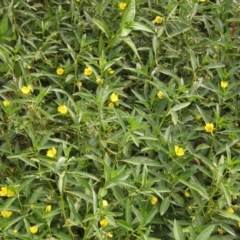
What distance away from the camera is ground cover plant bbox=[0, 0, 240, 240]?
5.55 feet

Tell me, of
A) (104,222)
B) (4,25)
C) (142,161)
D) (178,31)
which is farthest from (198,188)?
(4,25)

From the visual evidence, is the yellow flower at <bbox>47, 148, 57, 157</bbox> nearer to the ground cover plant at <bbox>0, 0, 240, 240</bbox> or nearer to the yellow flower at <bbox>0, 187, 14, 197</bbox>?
the ground cover plant at <bbox>0, 0, 240, 240</bbox>

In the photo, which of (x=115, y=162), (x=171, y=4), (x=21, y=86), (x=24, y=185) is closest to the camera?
(x=24, y=185)

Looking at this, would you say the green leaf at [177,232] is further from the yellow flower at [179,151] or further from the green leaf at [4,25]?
the green leaf at [4,25]

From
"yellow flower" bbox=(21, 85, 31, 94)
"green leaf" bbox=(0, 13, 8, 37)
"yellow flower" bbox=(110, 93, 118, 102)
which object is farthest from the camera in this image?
"green leaf" bbox=(0, 13, 8, 37)

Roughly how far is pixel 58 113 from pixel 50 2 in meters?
0.83

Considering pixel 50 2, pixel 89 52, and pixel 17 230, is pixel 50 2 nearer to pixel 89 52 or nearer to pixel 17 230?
pixel 89 52

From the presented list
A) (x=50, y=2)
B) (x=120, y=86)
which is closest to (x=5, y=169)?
(x=120, y=86)

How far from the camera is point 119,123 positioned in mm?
1819

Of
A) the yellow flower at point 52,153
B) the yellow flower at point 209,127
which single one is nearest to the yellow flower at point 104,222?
the yellow flower at point 52,153

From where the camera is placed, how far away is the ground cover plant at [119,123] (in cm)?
169

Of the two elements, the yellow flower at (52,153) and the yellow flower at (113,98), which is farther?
the yellow flower at (113,98)

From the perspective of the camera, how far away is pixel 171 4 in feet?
7.66

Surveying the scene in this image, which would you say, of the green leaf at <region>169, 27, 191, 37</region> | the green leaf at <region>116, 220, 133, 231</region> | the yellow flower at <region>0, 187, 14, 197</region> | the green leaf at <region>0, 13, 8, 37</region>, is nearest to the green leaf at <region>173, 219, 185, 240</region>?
the green leaf at <region>116, 220, 133, 231</region>
